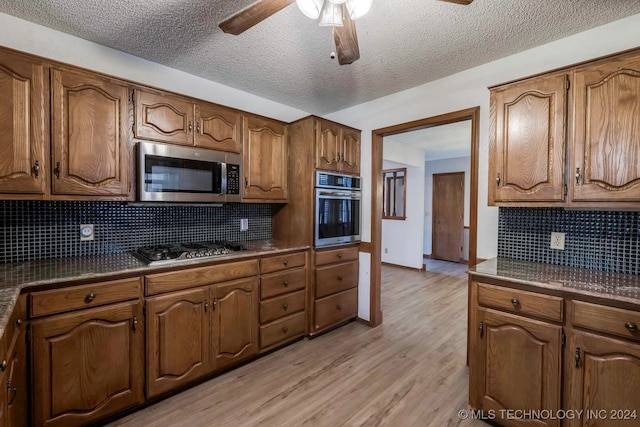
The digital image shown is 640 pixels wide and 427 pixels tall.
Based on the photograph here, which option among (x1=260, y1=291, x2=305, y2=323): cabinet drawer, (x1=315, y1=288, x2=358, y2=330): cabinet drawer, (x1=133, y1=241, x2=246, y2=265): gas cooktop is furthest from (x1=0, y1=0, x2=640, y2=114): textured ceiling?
(x1=315, y1=288, x2=358, y2=330): cabinet drawer

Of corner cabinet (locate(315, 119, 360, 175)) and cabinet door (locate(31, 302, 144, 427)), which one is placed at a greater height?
corner cabinet (locate(315, 119, 360, 175))

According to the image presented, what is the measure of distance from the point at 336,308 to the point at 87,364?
2.05m

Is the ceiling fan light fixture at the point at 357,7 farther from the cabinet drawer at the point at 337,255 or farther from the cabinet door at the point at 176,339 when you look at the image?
the cabinet drawer at the point at 337,255

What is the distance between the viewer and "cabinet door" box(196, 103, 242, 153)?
2316mm

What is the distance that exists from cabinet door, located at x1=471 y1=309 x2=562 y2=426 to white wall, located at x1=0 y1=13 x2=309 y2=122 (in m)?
2.87

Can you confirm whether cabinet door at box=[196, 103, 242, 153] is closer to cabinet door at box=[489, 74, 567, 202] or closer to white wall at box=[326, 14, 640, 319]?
white wall at box=[326, 14, 640, 319]

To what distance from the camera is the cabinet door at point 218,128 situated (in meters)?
2.32

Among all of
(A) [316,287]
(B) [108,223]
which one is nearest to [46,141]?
(B) [108,223]

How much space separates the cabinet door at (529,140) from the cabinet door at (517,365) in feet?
2.57

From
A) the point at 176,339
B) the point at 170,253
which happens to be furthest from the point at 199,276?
the point at 176,339

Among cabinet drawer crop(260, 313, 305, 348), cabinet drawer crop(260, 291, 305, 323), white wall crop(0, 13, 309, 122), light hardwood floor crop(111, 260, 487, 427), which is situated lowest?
light hardwood floor crop(111, 260, 487, 427)

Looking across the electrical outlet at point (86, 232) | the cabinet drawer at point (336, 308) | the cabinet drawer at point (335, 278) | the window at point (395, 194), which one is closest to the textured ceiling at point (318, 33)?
the electrical outlet at point (86, 232)

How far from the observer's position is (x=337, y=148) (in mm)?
2982

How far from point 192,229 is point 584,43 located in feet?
10.8
